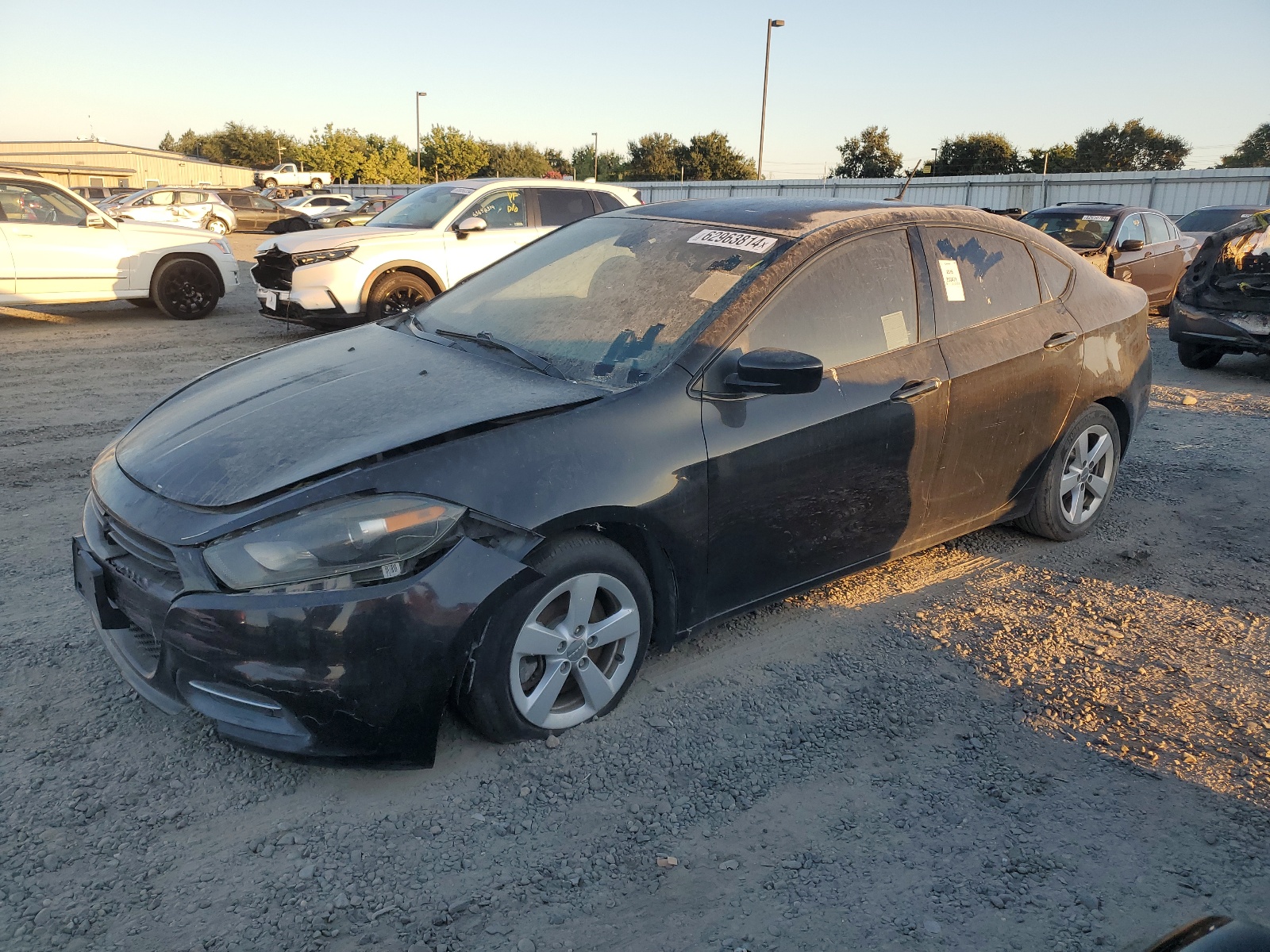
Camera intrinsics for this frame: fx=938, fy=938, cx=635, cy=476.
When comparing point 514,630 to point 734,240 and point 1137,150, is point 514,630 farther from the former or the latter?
point 1137,150

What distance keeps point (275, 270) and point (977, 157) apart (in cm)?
5720

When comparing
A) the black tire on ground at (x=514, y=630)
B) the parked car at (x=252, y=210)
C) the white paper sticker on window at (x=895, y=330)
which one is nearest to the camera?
the black tire on ground at (x=514, y=630)

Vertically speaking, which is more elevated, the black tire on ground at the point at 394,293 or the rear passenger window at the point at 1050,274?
the rear passenger window at the point at 1050,274

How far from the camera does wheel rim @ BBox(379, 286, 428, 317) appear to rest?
10.1 metres

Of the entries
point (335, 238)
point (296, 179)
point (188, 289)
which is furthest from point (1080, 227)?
point (296, 179)

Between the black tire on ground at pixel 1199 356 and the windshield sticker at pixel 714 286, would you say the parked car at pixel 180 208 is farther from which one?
the windshield sticker at pixel 714 286

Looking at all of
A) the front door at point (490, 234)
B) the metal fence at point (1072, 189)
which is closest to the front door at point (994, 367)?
the front door at point (490, 234)

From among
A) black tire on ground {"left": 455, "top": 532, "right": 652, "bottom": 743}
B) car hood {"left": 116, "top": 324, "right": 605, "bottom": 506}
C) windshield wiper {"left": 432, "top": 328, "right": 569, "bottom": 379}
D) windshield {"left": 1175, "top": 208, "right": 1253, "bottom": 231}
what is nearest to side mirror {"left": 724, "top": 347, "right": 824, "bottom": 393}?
car hood {"left": 116, "top": 324, "right": 605, "bottom": 506}

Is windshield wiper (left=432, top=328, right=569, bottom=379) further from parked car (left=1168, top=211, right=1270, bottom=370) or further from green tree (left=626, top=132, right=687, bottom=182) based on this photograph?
green tree (left=626, top=132, right=687, bottom=182)

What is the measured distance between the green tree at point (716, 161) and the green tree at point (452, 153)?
1559 centimetres

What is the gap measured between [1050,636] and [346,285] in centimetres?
809

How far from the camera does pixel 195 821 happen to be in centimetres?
262

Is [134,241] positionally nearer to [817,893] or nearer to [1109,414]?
[1109,414]

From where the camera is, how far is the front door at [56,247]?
34.3 feet
